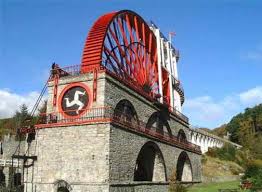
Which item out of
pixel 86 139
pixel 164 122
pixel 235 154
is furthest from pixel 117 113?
pixel 235 154

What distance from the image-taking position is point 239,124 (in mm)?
87125

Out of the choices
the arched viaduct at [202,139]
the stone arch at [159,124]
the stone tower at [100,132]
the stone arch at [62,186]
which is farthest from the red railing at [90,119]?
the arched viaduct at [202,139]

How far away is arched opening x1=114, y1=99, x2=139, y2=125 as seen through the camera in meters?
24.7

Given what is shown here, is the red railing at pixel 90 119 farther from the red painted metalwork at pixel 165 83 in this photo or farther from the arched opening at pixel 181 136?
the red painted metalwork at pixel 165 83

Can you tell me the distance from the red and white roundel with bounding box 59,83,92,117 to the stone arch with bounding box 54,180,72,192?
4.26m

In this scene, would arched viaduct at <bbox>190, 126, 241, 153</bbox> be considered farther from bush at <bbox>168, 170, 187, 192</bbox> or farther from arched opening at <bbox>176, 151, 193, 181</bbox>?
bush at <bbox>168, 170, 187, 192</bbox>

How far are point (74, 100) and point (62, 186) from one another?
5493 millimetres

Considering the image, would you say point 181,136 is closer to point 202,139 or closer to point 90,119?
point 90,119

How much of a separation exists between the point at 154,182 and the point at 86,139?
23.2 feet

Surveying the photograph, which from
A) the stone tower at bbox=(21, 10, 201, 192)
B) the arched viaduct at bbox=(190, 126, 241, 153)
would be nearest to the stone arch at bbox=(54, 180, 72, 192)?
the stone tower at bbox=(21, 10, 201, 192)

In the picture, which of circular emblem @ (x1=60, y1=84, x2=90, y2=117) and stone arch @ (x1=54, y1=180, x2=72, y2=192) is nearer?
stone arch @ (x1=54, y1=180, x2=72, y2=192)

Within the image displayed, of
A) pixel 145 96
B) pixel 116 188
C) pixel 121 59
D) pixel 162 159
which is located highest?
pixel 121 59

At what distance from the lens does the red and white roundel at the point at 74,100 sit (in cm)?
2303

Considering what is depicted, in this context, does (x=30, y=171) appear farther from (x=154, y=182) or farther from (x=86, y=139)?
(x=154, y=182)
